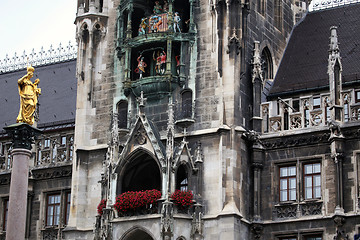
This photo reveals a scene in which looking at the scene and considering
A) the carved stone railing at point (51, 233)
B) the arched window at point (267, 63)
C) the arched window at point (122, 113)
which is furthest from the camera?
the carved stone railing at point (51, 233)

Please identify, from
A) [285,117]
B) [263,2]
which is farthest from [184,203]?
[263,2]

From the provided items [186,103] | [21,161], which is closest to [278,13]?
[186,103]

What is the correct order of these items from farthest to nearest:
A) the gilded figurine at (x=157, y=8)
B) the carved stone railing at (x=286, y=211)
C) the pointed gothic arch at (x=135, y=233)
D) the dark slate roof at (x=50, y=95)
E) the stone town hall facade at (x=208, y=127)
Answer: the dark slate roof at (x=50, y=95)
the gilded figurine at (x=157, y=8)
the carved stone railing at (x=286, y=211)
the pointed gothic arch at (x=135, y=233)
the stone town hall facade at (x=208, y=127)

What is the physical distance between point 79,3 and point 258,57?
28.3 feet

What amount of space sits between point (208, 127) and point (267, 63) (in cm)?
521

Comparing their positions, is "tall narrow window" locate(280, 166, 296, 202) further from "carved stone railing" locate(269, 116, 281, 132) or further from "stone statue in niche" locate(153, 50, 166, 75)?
"stone statue in niche" locate(153, 50, 166, 75)

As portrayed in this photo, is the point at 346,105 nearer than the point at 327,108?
Yes

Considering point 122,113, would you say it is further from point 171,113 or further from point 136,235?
point 136,235

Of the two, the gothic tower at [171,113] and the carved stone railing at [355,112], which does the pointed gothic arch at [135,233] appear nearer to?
the gothic tower at [171,113]


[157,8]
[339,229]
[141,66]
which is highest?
[157,8]

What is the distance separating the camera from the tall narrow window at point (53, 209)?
40.9 metres

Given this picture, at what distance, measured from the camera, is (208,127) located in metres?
36.7

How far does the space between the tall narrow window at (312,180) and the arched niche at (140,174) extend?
5.83 metres

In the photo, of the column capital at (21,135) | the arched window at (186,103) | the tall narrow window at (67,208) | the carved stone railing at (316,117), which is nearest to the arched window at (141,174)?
the arched window at (186,103)
